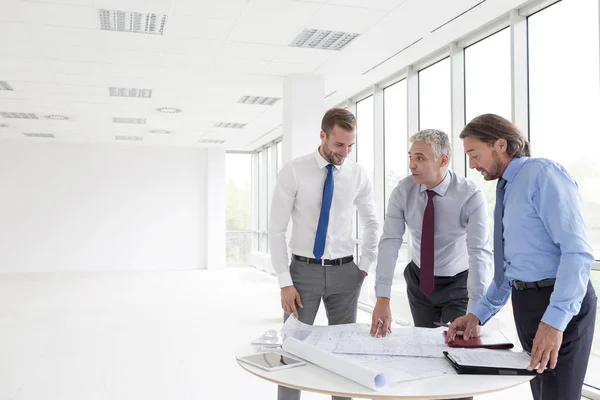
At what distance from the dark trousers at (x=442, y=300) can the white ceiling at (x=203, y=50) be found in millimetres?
2880

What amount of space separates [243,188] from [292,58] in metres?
9.02

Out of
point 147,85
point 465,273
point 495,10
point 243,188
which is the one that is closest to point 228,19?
point 495,10

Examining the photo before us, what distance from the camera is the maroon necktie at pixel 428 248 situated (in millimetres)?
2500

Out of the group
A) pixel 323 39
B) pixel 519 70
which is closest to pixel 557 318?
pixel 519 70

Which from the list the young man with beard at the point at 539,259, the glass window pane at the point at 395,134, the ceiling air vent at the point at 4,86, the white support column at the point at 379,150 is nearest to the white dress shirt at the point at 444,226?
the young man with beard at the point at 539,259

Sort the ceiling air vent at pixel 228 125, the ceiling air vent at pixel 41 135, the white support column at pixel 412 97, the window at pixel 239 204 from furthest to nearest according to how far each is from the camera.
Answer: the window at pixel 239 204, the ceiling air vent at pixel 41 135, the ceiling air vent at pixel 228 125, the white support column at pixel 412 97

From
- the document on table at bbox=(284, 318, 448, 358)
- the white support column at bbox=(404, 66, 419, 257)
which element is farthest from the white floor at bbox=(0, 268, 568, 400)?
the white support column at bbox=(404, 66, 419, 257)

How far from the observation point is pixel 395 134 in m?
7.41

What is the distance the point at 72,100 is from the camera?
845 centimetres

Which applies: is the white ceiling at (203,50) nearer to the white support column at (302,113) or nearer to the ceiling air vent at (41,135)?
the white support column at (302,113)

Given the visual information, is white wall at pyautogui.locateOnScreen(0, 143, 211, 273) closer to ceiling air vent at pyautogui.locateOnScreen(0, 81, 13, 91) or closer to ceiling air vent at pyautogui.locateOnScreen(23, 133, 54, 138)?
ceiling air vent at pyautogui.locateOnScreen(23, 133, 54, 138)

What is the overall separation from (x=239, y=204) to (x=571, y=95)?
1125cm

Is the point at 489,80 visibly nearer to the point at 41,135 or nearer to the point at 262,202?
the point at 262,202

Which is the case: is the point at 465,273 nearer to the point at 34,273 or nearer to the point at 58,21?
the point at 58,21
